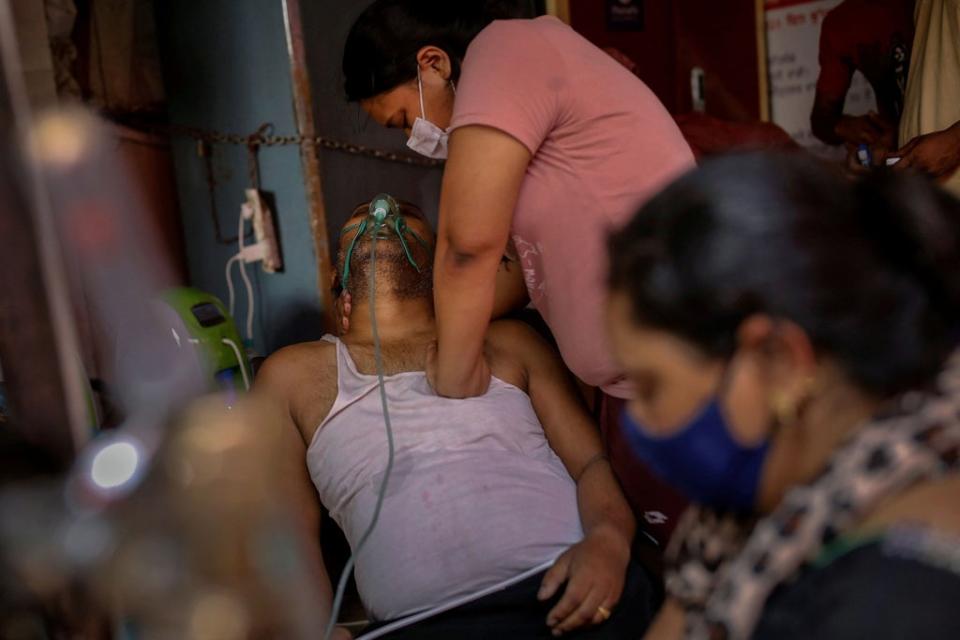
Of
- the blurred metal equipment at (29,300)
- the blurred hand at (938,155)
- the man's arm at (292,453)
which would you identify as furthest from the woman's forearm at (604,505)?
the blurred metal equipment at (29,300)

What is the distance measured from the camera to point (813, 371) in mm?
904

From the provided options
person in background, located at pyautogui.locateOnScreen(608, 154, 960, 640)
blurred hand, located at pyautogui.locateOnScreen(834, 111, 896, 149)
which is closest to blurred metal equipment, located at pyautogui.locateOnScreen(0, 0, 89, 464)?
person in background, located at pyautogui.locateOnScreen(608, 154, 960, 640)

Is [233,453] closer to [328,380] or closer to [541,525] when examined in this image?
[541,525]

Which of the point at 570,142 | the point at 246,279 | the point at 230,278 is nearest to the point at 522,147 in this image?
the point at 570,142

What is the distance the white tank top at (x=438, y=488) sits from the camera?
1.89 metres

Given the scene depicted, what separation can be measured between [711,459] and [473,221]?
Result: 738mm

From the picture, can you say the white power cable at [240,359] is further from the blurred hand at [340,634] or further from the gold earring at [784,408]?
the gold earring at [784,408]

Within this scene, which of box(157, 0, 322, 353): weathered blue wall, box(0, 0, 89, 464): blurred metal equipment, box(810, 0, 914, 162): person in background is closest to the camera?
box(0, 0, 89, 464): blurred metal equipment

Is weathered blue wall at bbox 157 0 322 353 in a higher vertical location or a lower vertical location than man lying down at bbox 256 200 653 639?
higher

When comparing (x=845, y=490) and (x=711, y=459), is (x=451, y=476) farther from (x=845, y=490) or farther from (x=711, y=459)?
(x=845, y=490)

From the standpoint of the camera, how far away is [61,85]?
2875 millimetres

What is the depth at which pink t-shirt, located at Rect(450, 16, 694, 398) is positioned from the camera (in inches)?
61.0

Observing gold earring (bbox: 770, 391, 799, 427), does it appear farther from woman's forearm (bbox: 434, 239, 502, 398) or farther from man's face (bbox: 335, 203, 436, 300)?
man's face (bbox: 335, 203, 436, 300)

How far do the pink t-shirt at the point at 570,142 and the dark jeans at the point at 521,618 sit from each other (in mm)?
447
